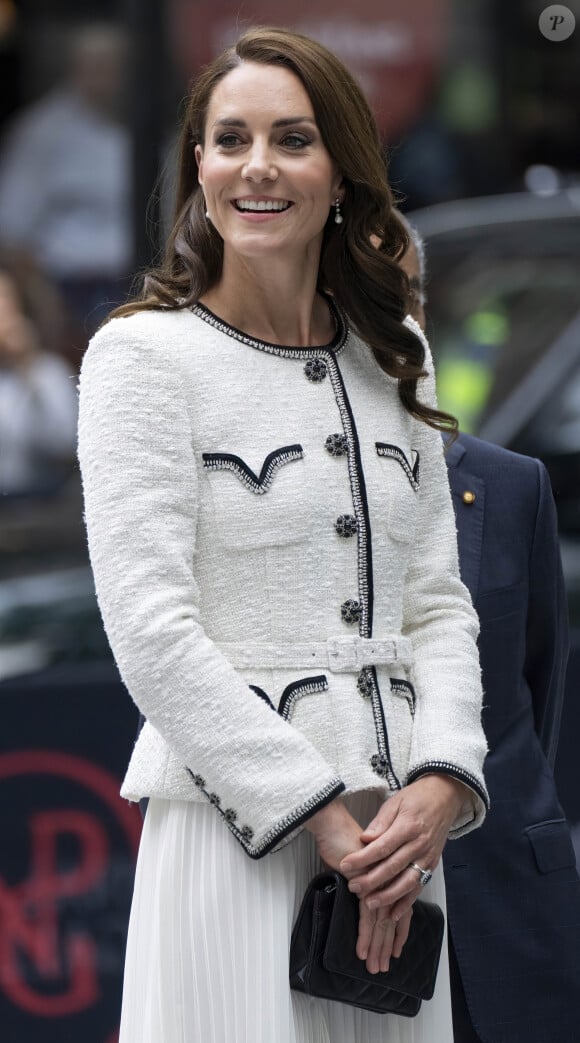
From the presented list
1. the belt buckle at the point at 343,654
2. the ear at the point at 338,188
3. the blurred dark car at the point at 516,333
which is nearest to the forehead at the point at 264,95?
the ear at the point at 338,188

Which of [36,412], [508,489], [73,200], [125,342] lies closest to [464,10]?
[73,200]

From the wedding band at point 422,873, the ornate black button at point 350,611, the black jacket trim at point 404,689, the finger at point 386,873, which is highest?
the ornate black button at point 350,611

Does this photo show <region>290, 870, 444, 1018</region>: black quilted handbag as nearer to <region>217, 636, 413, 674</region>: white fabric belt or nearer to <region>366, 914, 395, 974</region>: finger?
<region>366, 914, 395, 974</region>: finger

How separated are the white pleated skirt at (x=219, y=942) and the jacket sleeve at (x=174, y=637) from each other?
2.2 inches

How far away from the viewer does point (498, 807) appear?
2523 millimetres

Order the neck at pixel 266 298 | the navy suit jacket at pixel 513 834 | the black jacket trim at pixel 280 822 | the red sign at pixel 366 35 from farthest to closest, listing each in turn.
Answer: the red sign at pixel 366 35 < the navy suit jacket at pixel 513 834 < the neck at pixel 266 298 < the black jacket trim at pixel 280 822

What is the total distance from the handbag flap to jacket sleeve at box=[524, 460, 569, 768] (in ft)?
2.28

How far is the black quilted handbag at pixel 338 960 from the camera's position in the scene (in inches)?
73.5

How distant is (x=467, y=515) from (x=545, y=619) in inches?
7.9

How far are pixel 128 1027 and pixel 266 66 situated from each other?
3.74ft

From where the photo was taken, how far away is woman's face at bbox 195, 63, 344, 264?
199 centimetres

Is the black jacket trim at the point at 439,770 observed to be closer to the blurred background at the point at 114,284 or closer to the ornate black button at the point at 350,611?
the ornate black button at the point at 350,611

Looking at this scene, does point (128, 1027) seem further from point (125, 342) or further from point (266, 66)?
point (266, 66)

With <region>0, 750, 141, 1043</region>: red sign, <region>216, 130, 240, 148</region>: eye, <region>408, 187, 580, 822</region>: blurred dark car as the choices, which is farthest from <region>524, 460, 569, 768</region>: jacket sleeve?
<region>0, 750, 141, 1043</region>: red sign
